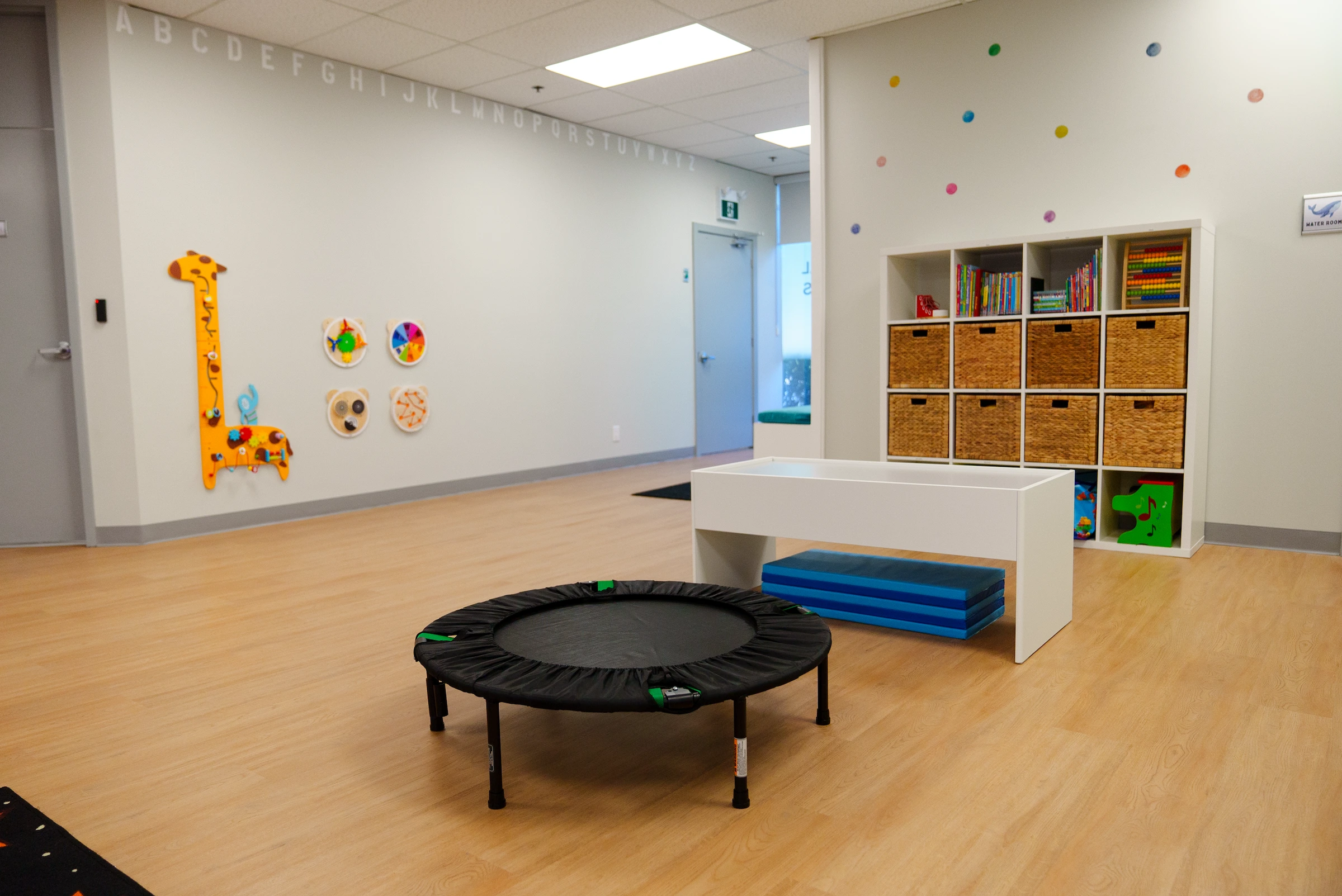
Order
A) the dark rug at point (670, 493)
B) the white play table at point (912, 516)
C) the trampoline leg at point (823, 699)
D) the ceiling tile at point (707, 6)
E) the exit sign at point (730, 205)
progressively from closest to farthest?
the trampoline leg at point (823, 699), the white play table at point (912, 516), the ceiling tile at point (707, 6), the dark rug at point (670, 493), the exit sign at point (730, 205)

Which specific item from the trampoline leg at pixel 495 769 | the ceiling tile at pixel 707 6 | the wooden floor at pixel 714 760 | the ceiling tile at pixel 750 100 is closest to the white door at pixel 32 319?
the wooden floor at pixel 714 760

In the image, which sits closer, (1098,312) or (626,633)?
(626,633)

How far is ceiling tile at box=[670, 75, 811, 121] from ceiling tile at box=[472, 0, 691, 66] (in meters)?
1.15

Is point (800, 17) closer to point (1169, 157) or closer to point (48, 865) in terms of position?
point (1169, 157)

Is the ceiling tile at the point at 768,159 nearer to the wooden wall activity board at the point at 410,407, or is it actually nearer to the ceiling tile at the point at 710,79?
the ceiling tile at the point at 710,79

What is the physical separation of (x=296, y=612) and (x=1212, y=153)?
14.4 ft

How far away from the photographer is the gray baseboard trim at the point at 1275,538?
3.97 m

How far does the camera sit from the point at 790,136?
288 inches

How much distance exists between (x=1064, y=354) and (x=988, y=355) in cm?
34

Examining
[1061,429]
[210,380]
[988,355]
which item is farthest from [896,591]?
[210,380]

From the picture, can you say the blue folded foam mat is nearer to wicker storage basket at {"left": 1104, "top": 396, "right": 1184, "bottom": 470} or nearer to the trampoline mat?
the trampoline mat

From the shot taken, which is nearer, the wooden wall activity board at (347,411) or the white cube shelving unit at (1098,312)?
the white cube shelving unit at (1098,312)

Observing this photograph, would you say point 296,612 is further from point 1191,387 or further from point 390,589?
point 1191,387

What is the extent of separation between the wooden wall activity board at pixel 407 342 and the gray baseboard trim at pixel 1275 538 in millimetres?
4566
